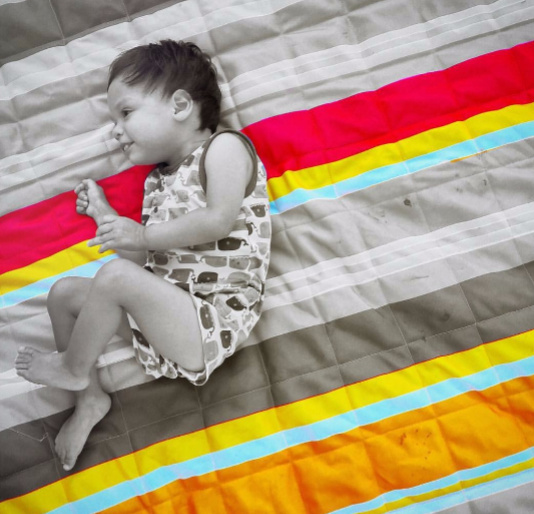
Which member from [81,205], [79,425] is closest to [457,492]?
[79,425]

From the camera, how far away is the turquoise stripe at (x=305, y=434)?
978 millimetres

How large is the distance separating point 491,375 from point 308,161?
578 mm

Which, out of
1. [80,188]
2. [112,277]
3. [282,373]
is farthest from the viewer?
[80,188]

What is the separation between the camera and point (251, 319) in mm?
1005

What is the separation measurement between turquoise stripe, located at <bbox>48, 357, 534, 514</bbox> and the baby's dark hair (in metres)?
0.66

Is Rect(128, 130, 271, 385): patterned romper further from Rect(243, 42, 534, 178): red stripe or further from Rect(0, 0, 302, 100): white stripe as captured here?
Rect(0, 0, 302, 100): white stripe

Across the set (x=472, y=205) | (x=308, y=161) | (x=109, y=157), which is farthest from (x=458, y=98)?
(x=109, y=157)

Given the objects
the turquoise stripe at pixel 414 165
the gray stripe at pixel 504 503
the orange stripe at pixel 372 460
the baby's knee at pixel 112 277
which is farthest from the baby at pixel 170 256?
the gray stripe at pixel 504 503

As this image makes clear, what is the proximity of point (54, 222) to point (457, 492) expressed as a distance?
996mm

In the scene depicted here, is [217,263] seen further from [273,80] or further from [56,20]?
[56,20]

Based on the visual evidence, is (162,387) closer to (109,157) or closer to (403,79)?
(109,157)

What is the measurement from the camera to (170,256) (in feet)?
3.36

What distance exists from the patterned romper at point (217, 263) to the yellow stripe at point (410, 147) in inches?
4.8

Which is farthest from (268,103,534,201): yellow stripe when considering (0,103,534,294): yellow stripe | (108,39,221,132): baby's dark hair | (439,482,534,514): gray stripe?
(439,482,534,514): gray stripe
